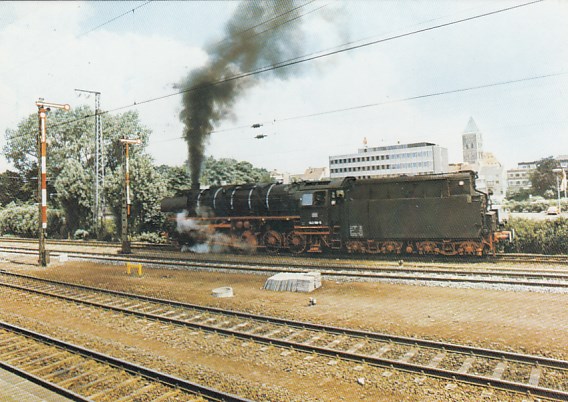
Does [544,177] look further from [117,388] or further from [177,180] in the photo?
[117,388]

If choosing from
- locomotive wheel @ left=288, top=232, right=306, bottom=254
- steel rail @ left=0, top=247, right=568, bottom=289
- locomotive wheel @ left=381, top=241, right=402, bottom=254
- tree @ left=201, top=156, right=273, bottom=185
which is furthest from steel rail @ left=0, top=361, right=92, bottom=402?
tree @ left=201, top=156, right=273, bottom=185

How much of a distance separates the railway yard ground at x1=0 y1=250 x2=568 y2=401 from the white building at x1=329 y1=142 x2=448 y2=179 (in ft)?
280

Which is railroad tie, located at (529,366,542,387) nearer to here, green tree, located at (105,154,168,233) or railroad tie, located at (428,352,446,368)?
railroad tie, located at (428,352,446,368)

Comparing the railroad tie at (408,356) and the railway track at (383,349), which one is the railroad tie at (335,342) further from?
the railroad tie at (408,356)

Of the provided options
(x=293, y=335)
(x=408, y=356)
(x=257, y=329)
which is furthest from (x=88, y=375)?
(x=408, y=356)

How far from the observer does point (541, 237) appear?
859 inches

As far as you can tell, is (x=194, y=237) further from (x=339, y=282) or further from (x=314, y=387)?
(x=314, y=387)

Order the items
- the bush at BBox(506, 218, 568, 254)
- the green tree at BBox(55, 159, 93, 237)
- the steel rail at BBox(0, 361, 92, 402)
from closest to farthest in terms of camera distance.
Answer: the steel rail at BBox(0, 361, 92, 402) < the bush at BBox(506, 218, 568, 254) < the green tree at BBox(55, 159, 93, 237)

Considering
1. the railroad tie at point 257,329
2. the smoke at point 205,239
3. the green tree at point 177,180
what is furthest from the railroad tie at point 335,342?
the green tree at point 177,180

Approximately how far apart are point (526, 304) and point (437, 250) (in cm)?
847

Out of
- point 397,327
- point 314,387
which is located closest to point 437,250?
point 397,327

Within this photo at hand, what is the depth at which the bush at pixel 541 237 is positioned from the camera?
21312 mm

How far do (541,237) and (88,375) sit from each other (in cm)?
2141

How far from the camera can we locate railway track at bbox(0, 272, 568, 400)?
672 centimetres
